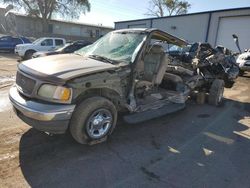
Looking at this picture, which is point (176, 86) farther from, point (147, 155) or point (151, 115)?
point (147, 155)

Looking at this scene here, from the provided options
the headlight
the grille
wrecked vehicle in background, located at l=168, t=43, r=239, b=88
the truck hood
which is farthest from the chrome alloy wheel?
wrecked vehicle in background, located at l=168, t=43, r=239, b=88

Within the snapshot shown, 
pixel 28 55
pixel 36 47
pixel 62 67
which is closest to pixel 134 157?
pixel 62 67

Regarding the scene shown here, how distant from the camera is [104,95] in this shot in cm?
419

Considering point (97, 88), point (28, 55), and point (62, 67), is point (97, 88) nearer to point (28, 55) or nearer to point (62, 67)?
point (62, 67)

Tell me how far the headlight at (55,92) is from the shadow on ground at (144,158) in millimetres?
914

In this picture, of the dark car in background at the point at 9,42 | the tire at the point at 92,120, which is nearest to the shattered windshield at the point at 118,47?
the tire at the point at 92,120

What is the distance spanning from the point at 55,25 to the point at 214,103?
4267 cm

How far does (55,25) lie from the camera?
44875 mm

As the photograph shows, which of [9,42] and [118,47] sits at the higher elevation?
[118,47]

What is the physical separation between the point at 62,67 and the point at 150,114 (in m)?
2.11

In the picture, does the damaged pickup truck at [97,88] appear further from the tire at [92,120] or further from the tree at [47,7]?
the tree at [47,7]

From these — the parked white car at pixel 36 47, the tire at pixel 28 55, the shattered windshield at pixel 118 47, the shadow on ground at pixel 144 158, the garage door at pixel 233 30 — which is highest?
the garage door at pixel 233 30

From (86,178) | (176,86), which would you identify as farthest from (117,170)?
(176,86)

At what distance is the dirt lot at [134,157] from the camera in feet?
10.5
